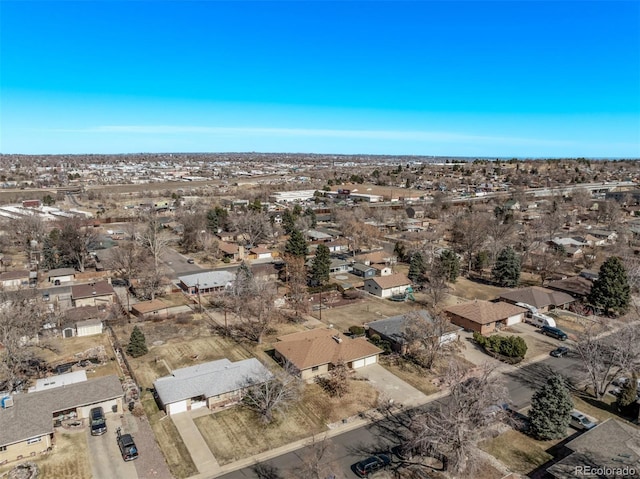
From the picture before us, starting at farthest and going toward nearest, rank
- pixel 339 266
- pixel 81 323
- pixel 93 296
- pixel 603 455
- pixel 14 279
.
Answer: pixel 339 266, pixel 14 279, pixel 93 296, pixel 81 323, pixel 603 455

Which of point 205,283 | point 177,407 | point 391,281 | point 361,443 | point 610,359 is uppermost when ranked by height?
point 610,359

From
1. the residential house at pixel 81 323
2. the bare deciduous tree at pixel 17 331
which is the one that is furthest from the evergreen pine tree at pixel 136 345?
the residential house at pixel 81 323

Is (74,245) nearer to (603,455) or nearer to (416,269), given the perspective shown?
(416,269)

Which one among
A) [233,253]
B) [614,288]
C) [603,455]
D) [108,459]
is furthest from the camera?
[233,253]

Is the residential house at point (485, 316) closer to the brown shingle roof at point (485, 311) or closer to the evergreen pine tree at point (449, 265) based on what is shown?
the brown shingle roof at point (485, 311)

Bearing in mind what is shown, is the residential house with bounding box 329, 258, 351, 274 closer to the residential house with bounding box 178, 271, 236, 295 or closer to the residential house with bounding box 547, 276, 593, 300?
the residential house with bounding box 178, 271, 236, 295

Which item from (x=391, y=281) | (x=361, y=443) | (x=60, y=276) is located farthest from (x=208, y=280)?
(x=361, y=443)

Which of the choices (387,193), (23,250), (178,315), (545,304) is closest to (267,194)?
(387,193)
